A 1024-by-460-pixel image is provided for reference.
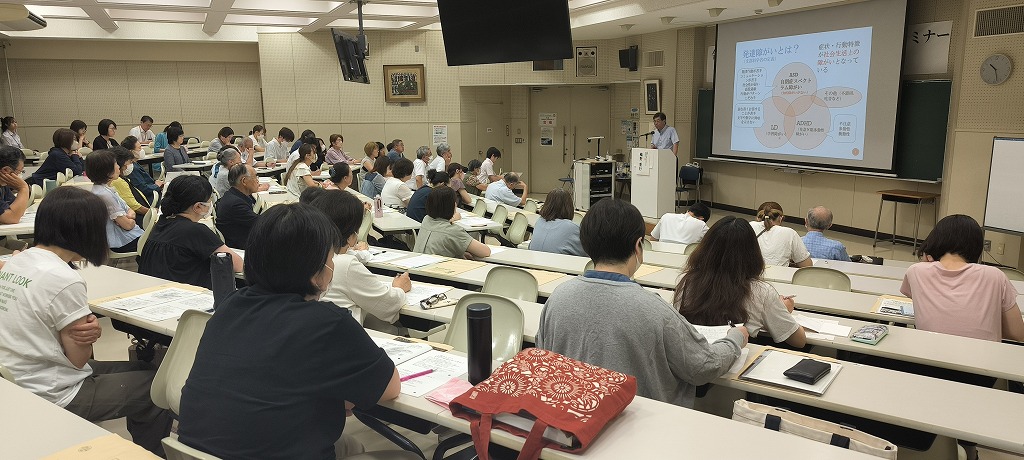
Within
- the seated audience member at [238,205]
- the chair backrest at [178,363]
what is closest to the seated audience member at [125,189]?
the seated audience member at [238,205]

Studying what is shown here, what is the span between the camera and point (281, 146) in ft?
39.2

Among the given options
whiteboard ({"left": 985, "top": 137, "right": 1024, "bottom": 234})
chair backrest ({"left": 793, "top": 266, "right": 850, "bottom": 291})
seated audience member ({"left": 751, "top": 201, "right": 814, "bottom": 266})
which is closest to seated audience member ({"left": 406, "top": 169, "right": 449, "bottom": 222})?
seated audience member ({"left": 751, "top": 201, "right": 814, "bottom": 266})

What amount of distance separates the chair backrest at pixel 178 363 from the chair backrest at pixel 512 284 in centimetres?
164

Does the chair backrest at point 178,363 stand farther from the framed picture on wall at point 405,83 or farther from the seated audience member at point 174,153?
the framed picture on wall at point 405,83

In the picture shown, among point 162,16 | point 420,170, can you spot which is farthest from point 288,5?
point 420,170

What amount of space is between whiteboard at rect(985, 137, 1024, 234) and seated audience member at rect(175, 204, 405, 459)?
7.32m

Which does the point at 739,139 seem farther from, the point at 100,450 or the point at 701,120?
the point at 100,450

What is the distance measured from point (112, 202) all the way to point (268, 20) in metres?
7.78

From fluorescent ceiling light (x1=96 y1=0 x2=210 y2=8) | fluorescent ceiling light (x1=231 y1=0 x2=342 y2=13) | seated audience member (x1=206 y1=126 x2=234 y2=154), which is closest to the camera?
fluorescent ceiling light (x1=96 y1=0 x2=210 y2=8)

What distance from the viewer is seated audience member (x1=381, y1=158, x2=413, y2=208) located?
7.79 m

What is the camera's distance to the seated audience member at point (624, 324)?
86.8 inches

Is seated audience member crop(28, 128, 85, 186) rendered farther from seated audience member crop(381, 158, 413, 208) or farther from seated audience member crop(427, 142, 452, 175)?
seated audience member crop(427, 142, 452, 175)

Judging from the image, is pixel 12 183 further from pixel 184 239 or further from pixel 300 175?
pixel 300 175

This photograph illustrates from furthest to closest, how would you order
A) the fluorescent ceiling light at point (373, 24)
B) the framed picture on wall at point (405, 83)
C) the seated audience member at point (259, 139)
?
the framed picture on wall at point (405, 83) → the seated audience member at point (259, 139) → the fluorescent ceiling light at point (373, 24)
